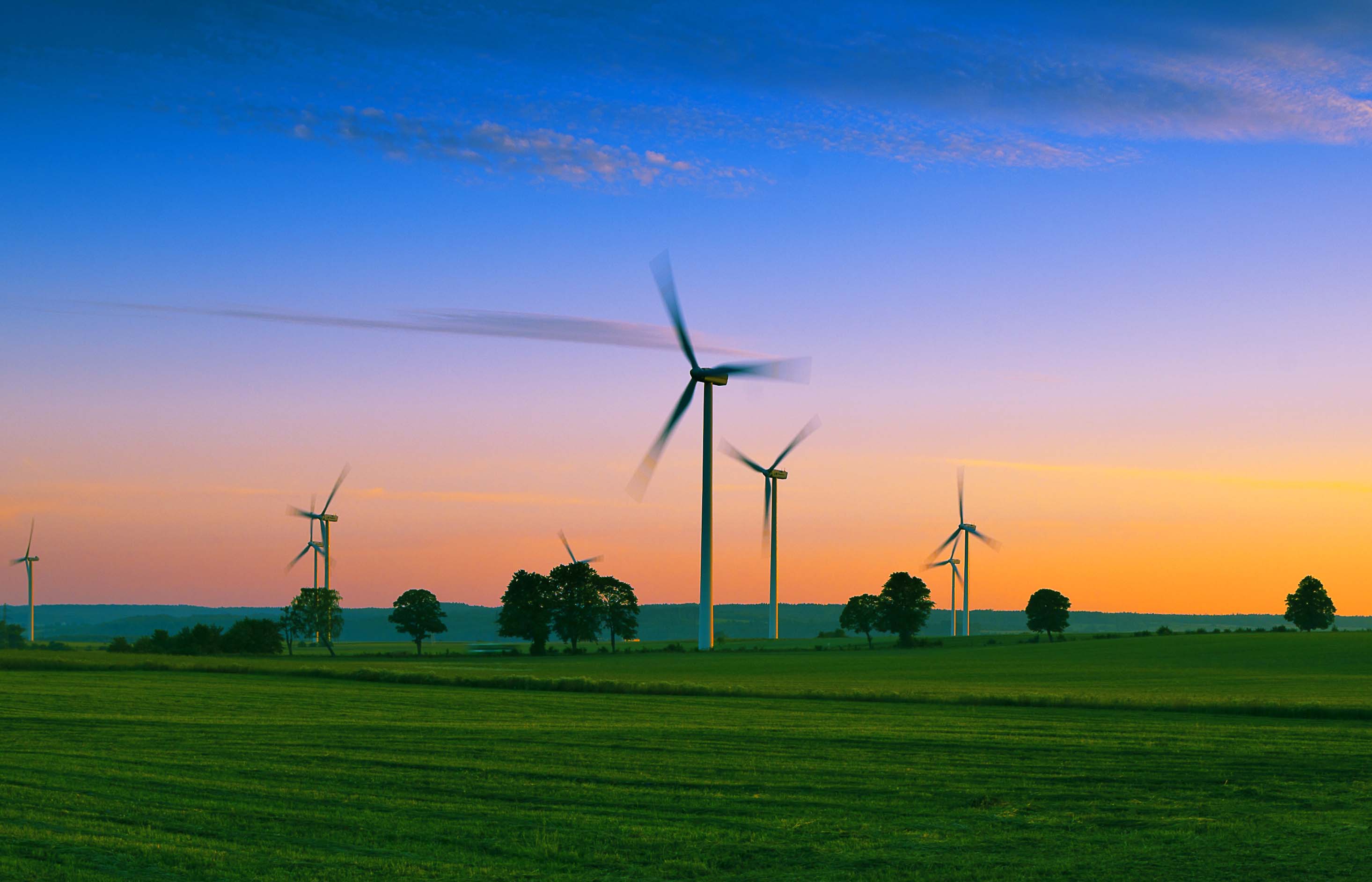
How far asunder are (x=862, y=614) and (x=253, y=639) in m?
63.5

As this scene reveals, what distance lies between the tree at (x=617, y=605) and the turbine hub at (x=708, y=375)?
5234 cm

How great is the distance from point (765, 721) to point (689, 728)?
367 centimetres

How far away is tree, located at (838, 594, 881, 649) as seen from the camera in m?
131

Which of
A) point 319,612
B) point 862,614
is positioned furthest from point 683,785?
point 319,612

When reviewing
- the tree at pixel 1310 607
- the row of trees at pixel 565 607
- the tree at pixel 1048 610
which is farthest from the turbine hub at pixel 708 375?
the tree at pixel 1310 607

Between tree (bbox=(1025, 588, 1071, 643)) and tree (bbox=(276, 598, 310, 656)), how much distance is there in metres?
83.1

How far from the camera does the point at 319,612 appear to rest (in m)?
140

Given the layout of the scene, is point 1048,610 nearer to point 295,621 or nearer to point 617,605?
point 617,605

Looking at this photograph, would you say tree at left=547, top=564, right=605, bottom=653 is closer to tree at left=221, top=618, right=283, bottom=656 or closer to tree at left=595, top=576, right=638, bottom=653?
tree at left=595, top=576, right=638, bottom=653

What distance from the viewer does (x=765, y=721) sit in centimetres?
3666

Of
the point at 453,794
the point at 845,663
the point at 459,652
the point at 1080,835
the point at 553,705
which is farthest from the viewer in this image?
the point at 459,652

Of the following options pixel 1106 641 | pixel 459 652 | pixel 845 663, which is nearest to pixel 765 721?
pixel 845 663

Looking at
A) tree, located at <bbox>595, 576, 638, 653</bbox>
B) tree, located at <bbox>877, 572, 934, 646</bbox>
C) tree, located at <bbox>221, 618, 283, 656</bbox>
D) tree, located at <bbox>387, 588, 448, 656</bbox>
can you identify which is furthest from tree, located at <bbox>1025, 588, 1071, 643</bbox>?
tree, located at <bbox>221, 618, 283, 656</bbox>

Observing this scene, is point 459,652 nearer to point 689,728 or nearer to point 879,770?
point 689,728
